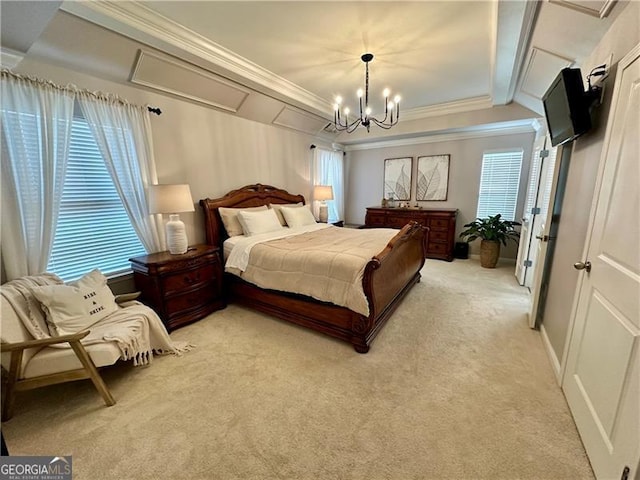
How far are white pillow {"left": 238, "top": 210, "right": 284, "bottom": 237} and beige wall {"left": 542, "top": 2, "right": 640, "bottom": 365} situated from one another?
10.2ft

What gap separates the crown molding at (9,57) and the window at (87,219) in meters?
0.49

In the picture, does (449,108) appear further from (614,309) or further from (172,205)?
(172,205)

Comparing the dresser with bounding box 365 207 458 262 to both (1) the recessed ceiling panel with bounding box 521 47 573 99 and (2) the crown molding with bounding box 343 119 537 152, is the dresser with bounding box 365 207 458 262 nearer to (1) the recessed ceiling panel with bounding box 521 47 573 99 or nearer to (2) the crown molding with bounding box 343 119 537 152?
(2) the crown molding with bounding box 343 119 537 152

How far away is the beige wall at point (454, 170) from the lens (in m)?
4.64

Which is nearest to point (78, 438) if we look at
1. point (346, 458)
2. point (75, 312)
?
point (75, 312)

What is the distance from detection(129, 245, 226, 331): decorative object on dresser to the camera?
2512 mm

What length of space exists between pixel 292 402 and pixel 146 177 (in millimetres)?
2633

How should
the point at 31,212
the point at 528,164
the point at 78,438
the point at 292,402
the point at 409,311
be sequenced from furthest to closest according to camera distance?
the point at 528,164 < the point at 409,311 < the point at 31,212 < the point at 292,402 < the point at 78,438

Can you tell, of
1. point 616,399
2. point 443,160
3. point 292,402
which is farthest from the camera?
point 443,160

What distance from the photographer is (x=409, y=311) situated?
3.00 metres

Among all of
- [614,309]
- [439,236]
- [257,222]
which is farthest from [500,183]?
[257,222]

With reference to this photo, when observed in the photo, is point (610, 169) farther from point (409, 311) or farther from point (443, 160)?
point (443, 160)

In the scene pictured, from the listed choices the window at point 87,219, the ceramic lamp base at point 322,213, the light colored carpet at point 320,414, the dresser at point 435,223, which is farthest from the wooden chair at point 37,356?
the dresser at point 435,223

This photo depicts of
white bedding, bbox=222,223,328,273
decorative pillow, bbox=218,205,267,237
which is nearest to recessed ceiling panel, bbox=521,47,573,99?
white bedding, bbox=222,223,328,273
